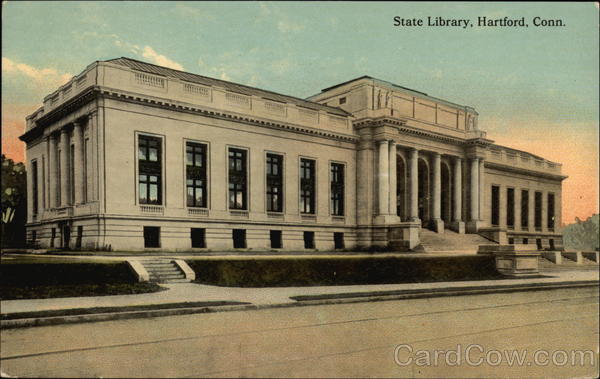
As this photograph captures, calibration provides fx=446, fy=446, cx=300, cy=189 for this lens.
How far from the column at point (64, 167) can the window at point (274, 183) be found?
626 inches

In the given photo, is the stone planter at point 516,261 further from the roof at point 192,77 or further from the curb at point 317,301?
the roof at point 192,77

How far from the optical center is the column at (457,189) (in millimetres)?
53812

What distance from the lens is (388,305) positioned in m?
16.2

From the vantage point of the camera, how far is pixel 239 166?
124 feet

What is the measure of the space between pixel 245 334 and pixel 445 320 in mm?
6077

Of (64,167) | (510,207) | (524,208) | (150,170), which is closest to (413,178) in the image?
(510,207)

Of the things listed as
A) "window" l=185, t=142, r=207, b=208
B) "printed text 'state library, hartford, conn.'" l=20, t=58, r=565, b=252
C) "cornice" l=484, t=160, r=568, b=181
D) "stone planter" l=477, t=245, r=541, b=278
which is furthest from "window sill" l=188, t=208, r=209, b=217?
"cornice" l=484, t=160, r=568, b=181

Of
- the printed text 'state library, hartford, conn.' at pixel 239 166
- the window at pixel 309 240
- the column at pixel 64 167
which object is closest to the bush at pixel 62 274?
the printed text 'state library, hartford, conn.' at pixel 239 166

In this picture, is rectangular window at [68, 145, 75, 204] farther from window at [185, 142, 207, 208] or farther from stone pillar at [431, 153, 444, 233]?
stone pillar at [431, 153, 444, 233]

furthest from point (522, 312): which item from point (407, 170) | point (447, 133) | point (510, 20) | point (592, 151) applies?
point (447, 133)

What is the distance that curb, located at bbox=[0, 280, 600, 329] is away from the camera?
11.7 m

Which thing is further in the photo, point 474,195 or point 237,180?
point 474,195

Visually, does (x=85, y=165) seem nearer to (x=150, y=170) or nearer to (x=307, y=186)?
(x=150, y=170)

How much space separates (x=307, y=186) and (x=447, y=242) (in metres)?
15.4
